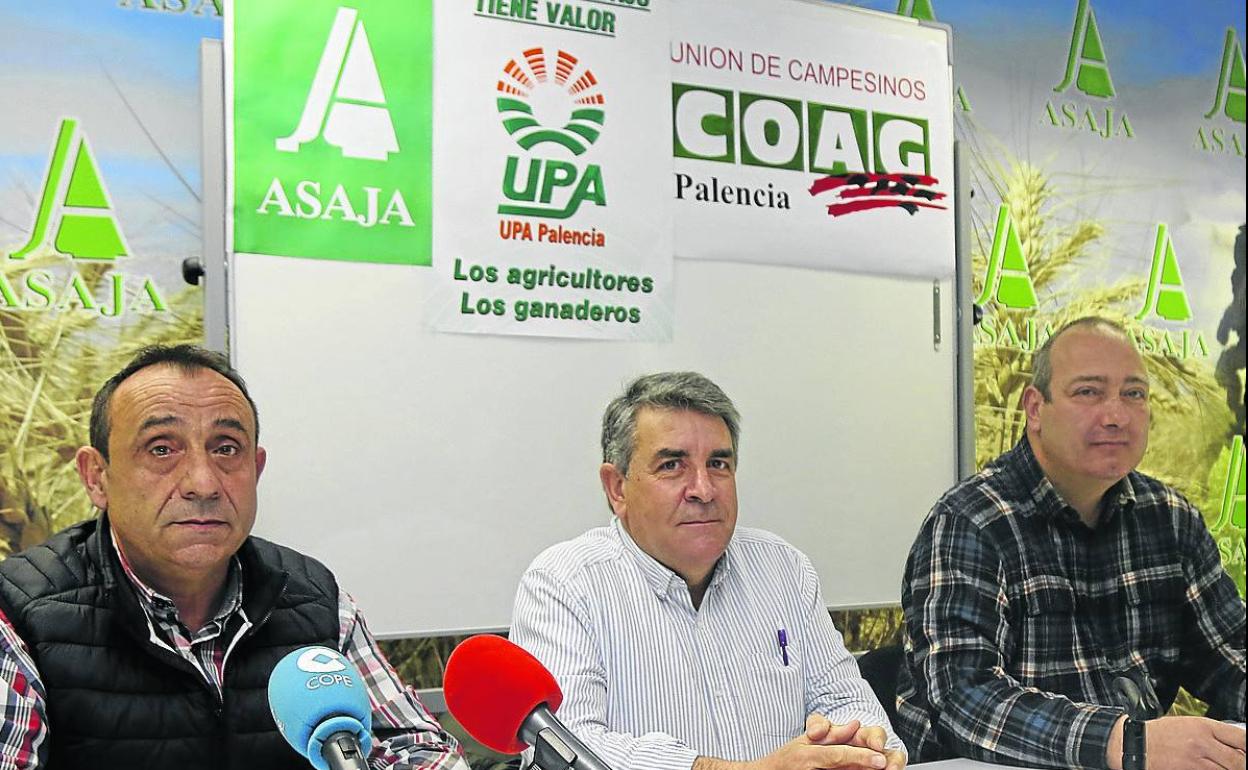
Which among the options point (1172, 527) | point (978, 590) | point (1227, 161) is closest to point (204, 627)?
point (978, 590)

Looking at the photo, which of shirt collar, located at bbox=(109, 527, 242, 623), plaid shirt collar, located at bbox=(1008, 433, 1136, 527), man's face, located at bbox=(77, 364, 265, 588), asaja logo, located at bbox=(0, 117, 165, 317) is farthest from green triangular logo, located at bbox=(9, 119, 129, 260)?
plaid shirt collar, located at bbox=(1008, 433, 1136, 527)

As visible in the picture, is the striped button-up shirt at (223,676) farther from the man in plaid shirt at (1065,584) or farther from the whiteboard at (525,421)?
the man in plaid shirt at (1065,584)

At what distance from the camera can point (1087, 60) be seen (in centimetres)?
443

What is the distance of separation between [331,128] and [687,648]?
1.40 meters

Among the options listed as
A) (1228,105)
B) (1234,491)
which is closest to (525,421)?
(1234,491)

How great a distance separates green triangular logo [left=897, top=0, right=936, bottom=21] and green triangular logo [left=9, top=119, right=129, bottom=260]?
99.9 inches

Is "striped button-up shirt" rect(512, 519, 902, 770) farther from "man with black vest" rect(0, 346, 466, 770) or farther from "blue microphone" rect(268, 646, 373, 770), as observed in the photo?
"blue microphone" rect(268, 646, 373, 770)

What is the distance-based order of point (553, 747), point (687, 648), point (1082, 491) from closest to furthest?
point (553, 747)
point (687, 648)
point (1082, 491)

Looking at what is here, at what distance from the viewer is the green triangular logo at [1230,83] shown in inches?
183

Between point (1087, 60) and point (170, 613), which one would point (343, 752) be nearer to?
point (170, 613)

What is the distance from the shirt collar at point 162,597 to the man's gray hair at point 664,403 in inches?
29.7

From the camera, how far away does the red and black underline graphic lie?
11.3 feet

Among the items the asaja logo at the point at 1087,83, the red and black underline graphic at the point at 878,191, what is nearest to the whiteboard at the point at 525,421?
the red and black underline graphic at the point at 878,191

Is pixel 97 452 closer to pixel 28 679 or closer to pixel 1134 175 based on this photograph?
pixel 28 679
